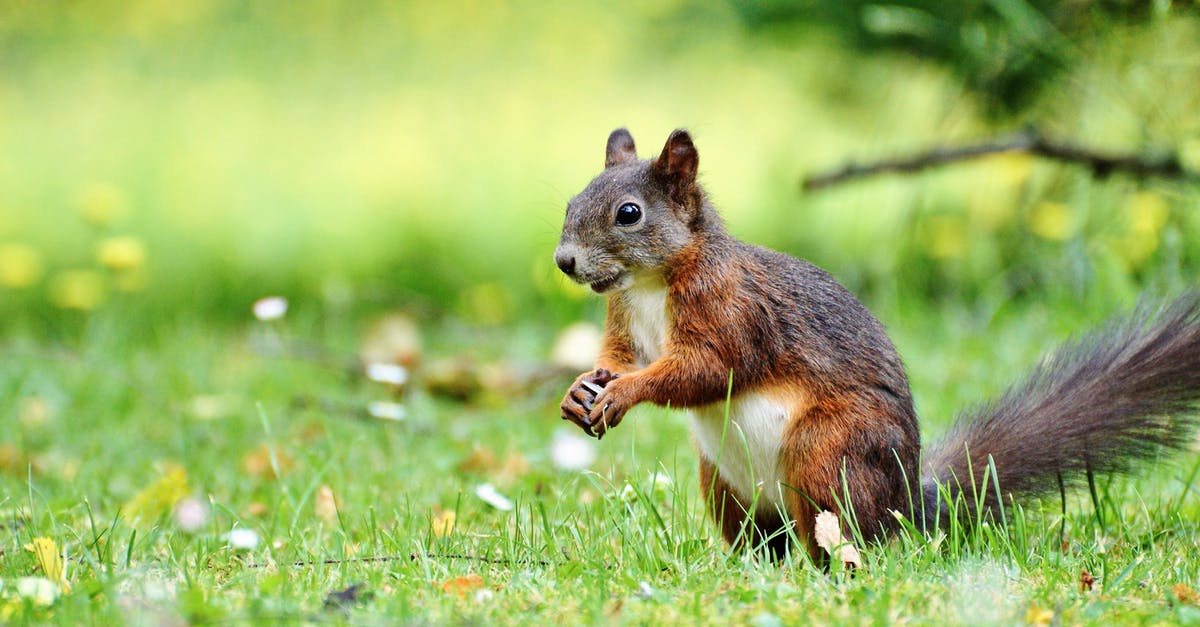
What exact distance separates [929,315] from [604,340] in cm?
251

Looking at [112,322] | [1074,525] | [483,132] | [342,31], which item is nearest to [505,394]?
[112,322]

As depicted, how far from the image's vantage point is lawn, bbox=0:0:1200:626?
211cm

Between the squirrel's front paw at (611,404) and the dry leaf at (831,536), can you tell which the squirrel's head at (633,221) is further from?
the dry leaf at (831,536)

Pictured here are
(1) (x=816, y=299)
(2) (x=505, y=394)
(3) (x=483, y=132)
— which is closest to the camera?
(1) (x=816, y=299)

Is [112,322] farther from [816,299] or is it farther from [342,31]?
[342,31]

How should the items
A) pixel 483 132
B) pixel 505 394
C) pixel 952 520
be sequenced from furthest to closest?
pixel 483 132 → pixel 505 394 → pixel 952 520

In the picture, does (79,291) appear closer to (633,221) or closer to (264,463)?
(264,463)

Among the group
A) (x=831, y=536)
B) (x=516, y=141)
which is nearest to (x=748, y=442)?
(x=831, y=536)

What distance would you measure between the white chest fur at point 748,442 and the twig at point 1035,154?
2096mm

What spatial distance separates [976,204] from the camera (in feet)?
17.3

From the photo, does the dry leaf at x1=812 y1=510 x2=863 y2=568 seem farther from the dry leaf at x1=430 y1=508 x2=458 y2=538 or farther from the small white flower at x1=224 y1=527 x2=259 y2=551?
the small white flower at x1=224 y1=527 x2=259 y2=551

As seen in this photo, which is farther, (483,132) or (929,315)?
(483,132)

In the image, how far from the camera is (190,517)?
2.69 m

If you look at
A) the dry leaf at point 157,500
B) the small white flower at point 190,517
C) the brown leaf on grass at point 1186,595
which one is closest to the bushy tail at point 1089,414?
the brown leaf on grass at point 1186,595
